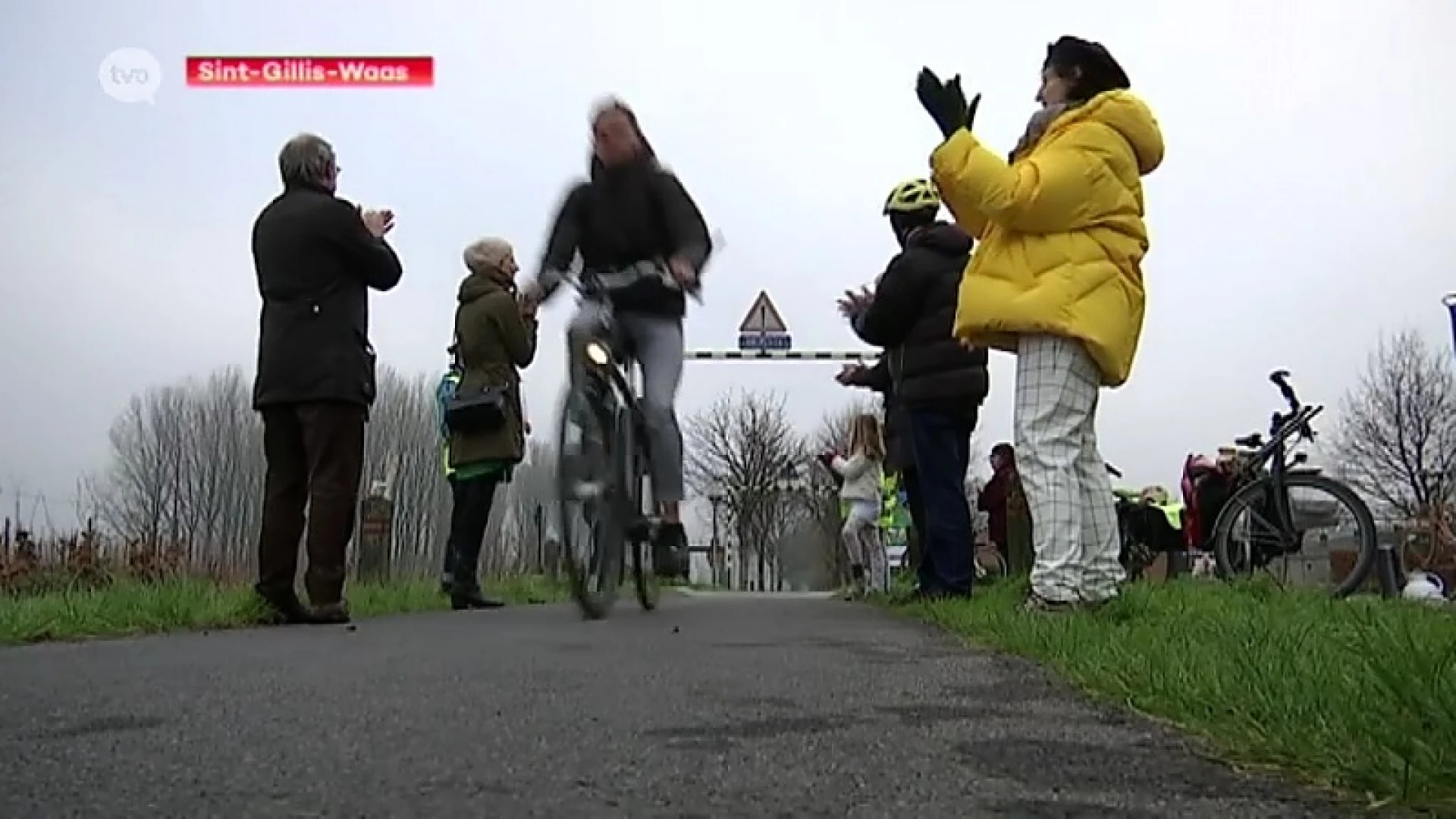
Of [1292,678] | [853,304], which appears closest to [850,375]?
[853,304]

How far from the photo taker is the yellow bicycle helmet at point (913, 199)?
285 inches

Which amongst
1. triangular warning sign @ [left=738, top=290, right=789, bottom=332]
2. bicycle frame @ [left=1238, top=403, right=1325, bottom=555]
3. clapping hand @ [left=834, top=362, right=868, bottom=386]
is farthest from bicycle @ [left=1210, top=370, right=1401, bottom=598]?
triangular warning sign @ [left=738, top=290, right=789, bottom=332]

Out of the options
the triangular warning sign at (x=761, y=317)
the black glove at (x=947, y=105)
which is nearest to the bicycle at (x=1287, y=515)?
the black glove at (x=947, y=105)

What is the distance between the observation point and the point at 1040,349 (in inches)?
204

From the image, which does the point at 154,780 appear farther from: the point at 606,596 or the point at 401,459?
the point at 401,459

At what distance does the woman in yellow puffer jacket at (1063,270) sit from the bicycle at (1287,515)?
409cm

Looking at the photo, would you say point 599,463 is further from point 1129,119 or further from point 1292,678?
point 1292,678

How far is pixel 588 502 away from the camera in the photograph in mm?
6258

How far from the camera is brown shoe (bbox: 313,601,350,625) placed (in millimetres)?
6277

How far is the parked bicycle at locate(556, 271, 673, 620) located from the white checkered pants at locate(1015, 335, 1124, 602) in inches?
70.5

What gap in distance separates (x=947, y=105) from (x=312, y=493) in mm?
3013

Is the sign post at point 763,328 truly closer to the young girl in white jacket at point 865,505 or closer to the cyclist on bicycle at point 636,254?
the young girl in white jacket at point 865,505

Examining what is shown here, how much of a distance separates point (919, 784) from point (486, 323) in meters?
6.06

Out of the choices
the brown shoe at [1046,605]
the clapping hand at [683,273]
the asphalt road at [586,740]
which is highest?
the clapping hand at [683,273]
